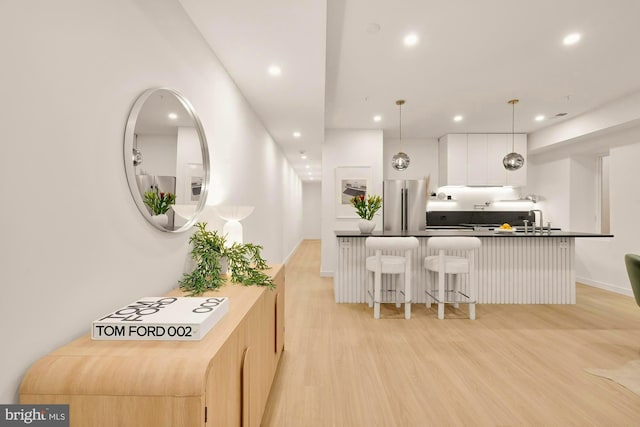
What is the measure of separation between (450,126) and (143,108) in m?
5.79

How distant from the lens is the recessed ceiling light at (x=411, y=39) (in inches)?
110

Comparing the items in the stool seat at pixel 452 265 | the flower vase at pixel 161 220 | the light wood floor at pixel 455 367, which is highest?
the flower vase at pixel 161 220

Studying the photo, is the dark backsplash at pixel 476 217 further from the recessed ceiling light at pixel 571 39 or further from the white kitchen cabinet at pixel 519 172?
the recessed ceiling light at pixel 571 39

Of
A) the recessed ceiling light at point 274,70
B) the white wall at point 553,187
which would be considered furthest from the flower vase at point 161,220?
the white wall at point 553,187

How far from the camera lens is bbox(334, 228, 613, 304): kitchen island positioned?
4.25 metres

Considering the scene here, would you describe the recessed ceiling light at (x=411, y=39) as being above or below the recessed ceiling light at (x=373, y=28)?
below

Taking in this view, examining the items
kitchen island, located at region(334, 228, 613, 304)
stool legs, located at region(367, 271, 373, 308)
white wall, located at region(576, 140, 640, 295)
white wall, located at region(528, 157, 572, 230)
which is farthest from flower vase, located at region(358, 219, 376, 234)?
white wall, located at region(528, 157, 572, 230)

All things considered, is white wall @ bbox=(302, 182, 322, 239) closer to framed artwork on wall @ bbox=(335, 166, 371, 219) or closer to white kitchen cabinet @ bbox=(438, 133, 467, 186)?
framed artwork on wall @ bbox=(335, 166, 371, 219)

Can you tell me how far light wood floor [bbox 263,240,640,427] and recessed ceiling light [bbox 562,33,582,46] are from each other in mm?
2995

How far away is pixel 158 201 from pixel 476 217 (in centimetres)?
690

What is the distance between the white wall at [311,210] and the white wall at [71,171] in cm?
1221

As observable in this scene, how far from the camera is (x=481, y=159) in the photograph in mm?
6363

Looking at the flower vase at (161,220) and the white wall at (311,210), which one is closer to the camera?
the flower vase at (161,220)

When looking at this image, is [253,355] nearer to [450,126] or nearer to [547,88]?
[547,88]
